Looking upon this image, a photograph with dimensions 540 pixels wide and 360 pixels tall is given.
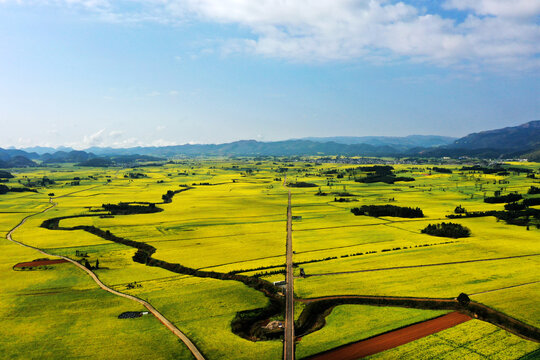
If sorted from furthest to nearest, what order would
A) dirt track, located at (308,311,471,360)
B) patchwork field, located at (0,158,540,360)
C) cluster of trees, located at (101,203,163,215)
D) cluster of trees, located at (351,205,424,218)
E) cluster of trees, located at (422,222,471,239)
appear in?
cluster of trees, located at (101,203,163,215), cluster of trees, located at (351,205,424,218), cluster of trees, located at (422,222,471,239), patchwork field, located at (0,158,540,360), dirt track, located at (308,311,471,360)

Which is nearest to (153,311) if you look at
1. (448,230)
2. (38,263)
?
(38,263)

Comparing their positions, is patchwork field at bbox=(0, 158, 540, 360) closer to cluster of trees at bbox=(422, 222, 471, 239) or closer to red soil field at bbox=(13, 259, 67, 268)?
cluster of trees at bbox=(422, 222, 471, 239)

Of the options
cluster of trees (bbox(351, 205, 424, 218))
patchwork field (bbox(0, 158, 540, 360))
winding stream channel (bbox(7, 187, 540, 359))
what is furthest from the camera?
cluster of trees (bbox(351, 205, 424, 218))

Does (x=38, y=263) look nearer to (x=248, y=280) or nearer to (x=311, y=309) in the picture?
(x=248, y=280)

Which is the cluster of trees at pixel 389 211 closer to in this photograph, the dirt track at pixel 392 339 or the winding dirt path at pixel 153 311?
the dirt track at pixel 392 339

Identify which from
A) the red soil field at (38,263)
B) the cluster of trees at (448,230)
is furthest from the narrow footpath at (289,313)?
the red soil field at (38,263)

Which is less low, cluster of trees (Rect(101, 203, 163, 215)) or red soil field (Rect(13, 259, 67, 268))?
cluster of trees (Rect(101, 203, 163, 215))

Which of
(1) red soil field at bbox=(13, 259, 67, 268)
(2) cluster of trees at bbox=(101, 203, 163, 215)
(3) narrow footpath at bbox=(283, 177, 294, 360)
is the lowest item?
(3) narrow footpath at bbox=(283, 177, 294, 360)

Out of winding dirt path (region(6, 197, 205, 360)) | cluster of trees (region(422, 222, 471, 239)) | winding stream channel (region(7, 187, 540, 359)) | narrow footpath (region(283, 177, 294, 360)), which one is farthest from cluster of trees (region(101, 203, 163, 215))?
cluster of trees (region(422, 222, 471, 239))
